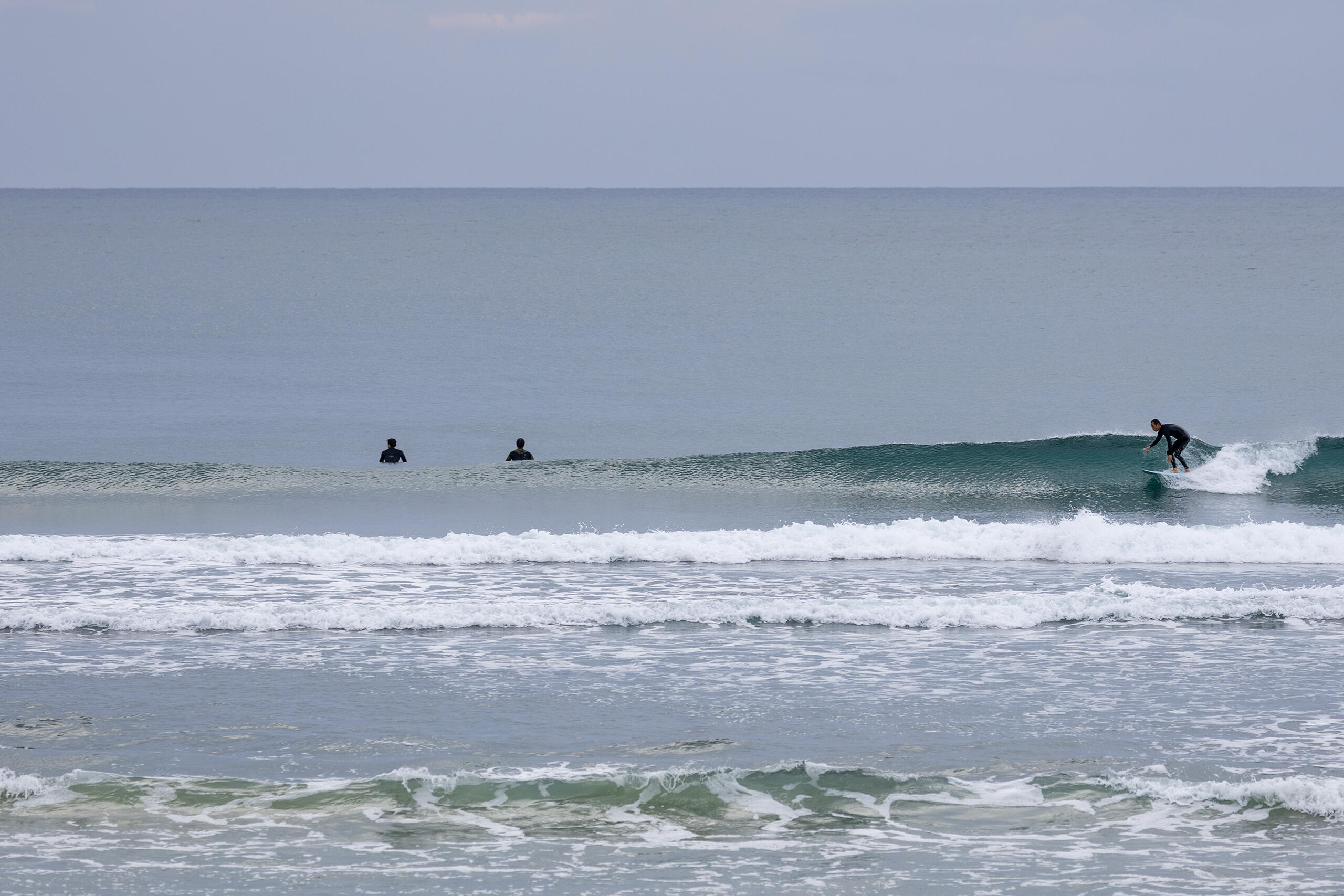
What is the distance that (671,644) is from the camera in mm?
12414

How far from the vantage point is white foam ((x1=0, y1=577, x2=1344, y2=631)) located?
42.5ft

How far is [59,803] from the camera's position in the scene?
852cm

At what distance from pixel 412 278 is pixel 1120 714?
72.1 m

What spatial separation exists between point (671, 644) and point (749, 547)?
4.38 metres

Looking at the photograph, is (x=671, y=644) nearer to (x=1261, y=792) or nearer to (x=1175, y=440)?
(x=1261, y=792)

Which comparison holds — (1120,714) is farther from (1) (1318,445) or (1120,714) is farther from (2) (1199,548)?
(1) (1318,445)

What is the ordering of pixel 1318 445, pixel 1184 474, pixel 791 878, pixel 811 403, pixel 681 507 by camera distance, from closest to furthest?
pixel 791 878, pixel 681 507, pixel 1184 474, pixel 1318 445, pixel 811 403

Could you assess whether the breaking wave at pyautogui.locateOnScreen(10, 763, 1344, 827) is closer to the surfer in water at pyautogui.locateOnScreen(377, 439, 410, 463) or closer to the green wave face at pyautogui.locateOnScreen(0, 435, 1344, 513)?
the green wave face at pyautogui.locateOnScreen(0, 435, 1344, 513)

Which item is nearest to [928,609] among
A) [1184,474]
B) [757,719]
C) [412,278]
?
[757,719]

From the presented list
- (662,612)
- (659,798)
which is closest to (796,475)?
(662,612)

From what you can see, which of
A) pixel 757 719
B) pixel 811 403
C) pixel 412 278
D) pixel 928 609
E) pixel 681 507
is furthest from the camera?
pixel 412 278

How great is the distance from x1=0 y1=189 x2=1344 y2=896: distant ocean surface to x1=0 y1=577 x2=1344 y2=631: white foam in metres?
0.06

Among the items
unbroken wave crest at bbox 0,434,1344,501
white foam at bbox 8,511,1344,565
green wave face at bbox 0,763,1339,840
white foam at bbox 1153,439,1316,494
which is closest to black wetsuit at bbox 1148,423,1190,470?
white foam at bbox 1153,439,1316,494

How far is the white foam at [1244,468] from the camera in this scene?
21719 millimetres
